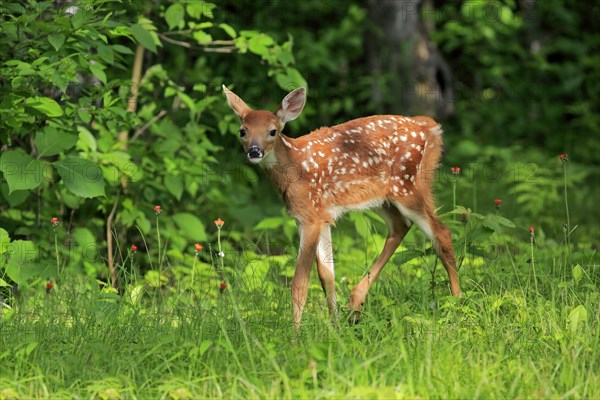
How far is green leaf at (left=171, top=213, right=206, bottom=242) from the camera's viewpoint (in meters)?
7.46

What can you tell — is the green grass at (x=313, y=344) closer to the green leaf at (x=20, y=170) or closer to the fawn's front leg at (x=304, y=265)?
the fawn's front leg at (x=304, y=265)

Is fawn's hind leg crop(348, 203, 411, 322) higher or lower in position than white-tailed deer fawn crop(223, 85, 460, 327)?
lower

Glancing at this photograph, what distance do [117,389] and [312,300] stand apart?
1914 mm

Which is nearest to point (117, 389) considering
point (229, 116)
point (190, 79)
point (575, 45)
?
point (229, 116)

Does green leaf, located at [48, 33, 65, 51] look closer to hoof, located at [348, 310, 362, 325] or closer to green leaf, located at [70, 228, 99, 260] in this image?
green leaf, located at [70, 228, 99, 260]

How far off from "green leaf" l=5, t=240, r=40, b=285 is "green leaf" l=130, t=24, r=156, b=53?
4.81 feet

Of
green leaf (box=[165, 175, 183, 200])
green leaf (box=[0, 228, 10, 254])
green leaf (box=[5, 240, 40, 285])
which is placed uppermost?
green leaf (box=[0, 228, 10, 254])

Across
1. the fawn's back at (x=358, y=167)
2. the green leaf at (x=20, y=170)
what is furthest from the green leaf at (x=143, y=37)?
the fawn's back at (x=358, y=167)

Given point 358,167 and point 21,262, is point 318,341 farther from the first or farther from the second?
point 21,262

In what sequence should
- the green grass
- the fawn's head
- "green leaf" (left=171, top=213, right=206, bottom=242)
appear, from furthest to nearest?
"green leaf" (left=171, top=213, right=206, bottom=242)
the fawn's head
the green grass

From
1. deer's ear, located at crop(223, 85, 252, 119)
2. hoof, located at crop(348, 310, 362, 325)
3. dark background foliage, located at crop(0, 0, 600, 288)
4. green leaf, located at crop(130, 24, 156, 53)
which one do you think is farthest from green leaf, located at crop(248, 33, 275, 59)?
hoof, located at crop(348, 310, 362, 325)

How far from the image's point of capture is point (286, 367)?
4539 millimetres

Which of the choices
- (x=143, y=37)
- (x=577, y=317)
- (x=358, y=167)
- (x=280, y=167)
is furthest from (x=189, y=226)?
(x=577, y=317)

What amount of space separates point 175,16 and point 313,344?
3.23 metres
